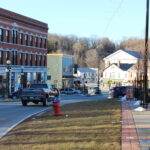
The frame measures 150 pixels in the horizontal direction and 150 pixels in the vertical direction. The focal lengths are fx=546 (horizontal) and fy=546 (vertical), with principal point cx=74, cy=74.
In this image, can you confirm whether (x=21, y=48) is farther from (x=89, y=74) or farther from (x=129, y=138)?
(x=89, y=74)

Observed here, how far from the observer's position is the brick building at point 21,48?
74.3 metres

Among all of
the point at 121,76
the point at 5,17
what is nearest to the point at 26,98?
the point at 5,17

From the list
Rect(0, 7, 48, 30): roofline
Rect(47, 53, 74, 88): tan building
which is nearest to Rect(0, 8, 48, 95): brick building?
Rect(0, 7, 48, 30): roofline

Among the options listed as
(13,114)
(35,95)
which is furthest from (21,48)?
(13,114)

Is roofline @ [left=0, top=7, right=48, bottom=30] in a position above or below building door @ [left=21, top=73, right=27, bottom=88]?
above

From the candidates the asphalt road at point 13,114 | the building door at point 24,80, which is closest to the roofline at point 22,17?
the building door at point 24,80

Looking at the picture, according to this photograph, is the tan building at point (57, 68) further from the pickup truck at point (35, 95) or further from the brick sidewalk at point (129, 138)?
the brick sidewalk at point (129, 138)

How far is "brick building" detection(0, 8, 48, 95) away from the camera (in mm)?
74312

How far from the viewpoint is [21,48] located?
8044 cm

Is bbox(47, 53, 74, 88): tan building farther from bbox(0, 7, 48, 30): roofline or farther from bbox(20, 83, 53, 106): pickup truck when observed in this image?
bbox(20, 83, 53, 106): pickup truck

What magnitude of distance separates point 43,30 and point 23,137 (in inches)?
3022

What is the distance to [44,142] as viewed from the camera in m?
14.1

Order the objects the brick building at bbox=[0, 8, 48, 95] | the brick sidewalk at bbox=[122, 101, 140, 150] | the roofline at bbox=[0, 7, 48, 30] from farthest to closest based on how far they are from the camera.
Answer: the roofline at bbox=[0, 7, 48, 30], the brick building at bbox=[0, 8, 48, 95], the brick sidewalk at bbox=[122, 101, 140, 150]

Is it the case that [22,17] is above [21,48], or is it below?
above
